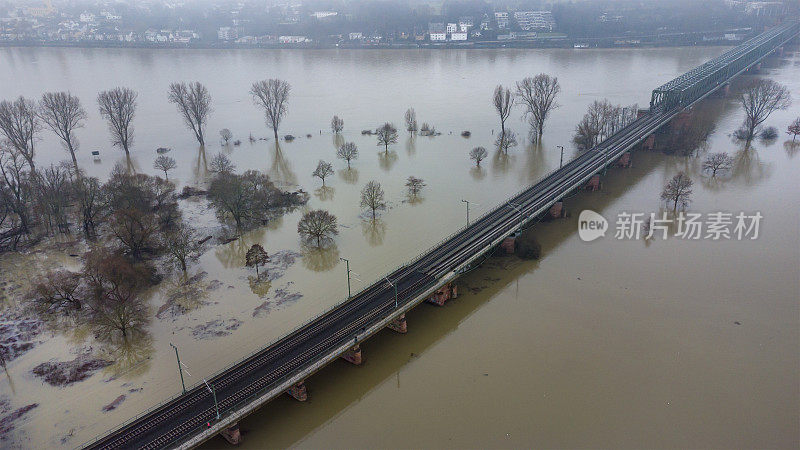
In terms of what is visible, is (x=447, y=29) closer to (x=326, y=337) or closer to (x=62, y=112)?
(x=62, y=112)

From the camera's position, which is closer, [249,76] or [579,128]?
[579,128]

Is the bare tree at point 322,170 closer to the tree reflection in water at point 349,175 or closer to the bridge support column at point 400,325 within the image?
the tree reflection in water at point 349,175

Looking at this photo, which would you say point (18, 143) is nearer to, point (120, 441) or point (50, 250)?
point (50, 250)

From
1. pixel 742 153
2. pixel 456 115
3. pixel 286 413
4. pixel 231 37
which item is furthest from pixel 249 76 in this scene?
pixel 286 413

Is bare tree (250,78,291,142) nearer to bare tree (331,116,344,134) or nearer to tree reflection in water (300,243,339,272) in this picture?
bare tree (331,116,344,134)

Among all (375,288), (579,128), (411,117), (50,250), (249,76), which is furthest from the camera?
A: (249,76)

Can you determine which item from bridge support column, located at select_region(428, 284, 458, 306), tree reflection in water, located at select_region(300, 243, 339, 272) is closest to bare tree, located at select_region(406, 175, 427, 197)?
tree reflection in water, located at select_region(300, 243, 339, 272)

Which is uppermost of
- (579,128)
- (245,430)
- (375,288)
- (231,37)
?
(231,37)

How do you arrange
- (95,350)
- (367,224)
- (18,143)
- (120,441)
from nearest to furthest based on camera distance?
1. (120,441)
2. (95,350)
3. (367,224)
4. (18,143)

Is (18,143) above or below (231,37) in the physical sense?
below
